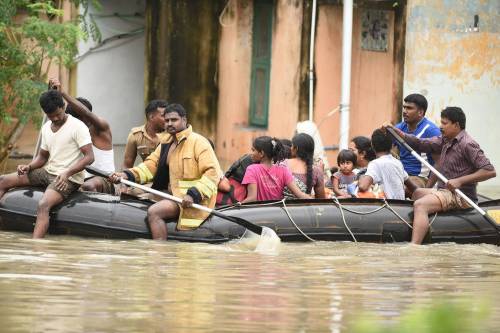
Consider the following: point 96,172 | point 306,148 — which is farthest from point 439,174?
point 96,172

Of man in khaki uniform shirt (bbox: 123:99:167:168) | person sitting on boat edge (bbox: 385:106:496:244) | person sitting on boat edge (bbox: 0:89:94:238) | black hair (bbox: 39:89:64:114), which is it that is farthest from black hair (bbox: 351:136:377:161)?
black hair (bbox: 39:89:64:114)

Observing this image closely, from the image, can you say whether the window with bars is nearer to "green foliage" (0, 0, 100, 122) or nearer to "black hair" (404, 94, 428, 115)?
"green foliage" (0, 0, 100, 122)

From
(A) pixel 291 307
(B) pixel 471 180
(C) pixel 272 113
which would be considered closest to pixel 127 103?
(C) pixel 272 113

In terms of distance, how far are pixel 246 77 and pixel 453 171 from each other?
295 inches

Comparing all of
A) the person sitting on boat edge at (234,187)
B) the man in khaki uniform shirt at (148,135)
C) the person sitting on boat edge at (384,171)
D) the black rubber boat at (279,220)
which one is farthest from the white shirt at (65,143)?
the person sitting on boat edge at (384,171)

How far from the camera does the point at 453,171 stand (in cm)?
1079

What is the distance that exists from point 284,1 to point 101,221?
6.68 m

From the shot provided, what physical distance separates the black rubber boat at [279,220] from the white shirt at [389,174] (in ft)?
0.65

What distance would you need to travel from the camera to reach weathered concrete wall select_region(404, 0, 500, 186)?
615 inches

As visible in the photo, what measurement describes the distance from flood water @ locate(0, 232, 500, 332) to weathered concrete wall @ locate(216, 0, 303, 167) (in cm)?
604

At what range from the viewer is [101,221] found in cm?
1056

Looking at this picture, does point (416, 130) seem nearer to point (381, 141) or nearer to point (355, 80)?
point (381, 141)

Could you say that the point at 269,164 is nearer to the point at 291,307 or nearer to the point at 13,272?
the point at 13,272

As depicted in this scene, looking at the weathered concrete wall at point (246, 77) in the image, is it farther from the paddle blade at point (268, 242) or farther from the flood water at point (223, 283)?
the flood water at point (223, 283)
